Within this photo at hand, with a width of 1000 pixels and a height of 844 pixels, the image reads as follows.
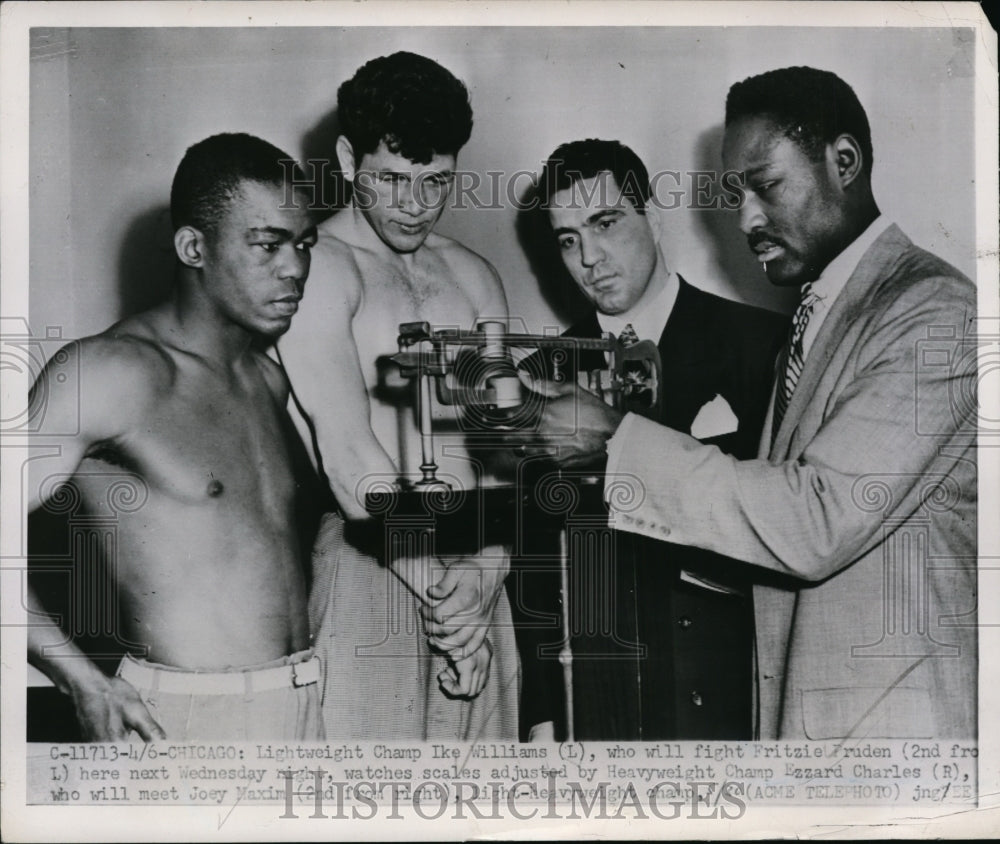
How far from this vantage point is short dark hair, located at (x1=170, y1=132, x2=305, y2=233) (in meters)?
2.67

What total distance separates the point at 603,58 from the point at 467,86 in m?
0.33

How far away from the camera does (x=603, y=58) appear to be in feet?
8.96

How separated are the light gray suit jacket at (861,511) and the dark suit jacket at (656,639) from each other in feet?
0.18

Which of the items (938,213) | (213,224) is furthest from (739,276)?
(213,224)

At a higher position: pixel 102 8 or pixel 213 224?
pixel 102 8

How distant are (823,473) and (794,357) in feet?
0.94

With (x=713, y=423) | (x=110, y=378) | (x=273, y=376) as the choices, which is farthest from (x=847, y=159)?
(x=110, y=378)

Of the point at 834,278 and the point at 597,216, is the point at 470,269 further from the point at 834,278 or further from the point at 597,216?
the point at 834,278

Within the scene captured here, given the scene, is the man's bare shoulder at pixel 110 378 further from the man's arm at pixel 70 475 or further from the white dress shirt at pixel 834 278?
the white dress shirt at pixel 834 278

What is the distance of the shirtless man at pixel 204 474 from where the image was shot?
8.55ft

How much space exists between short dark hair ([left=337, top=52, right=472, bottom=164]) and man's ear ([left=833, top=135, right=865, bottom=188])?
896mm

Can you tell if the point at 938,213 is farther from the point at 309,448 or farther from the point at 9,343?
the point at 9,343

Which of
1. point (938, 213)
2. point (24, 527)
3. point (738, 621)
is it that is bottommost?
point (738, 621)

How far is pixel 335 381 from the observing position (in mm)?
2654
